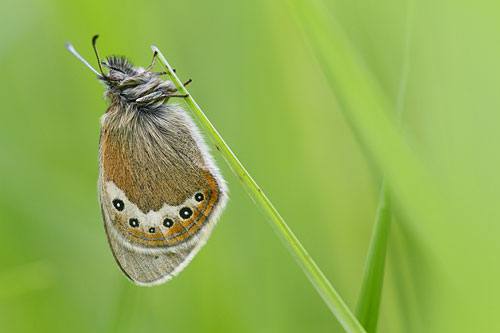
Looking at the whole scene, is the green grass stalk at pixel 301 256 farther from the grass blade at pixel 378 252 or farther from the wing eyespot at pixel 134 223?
Answer: the wing eyespot at pixel 134 223

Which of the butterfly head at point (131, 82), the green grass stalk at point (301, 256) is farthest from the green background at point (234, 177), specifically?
the green grass stalk at point (301, 256)

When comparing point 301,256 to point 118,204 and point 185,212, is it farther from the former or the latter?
point 118,204

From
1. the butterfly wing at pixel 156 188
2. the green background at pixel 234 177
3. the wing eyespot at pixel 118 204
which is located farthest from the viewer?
the wing eyespot at pixel 118 204

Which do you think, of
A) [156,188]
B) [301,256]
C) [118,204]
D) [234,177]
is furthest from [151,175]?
[301,256]

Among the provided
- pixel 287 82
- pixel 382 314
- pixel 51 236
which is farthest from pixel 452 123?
pixel 51 236

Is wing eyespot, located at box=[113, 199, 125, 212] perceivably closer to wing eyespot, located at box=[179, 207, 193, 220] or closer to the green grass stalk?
wing eyespot, located at box=[179, 207, 193, 220]

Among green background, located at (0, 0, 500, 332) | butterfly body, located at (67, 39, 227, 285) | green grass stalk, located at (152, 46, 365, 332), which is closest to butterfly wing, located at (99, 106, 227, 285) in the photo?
butterfly body, located at (67, 39, 227, 285)
